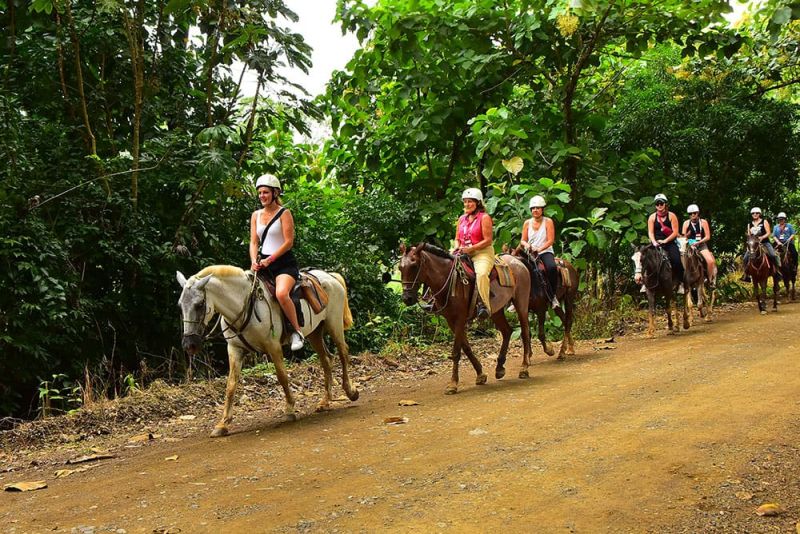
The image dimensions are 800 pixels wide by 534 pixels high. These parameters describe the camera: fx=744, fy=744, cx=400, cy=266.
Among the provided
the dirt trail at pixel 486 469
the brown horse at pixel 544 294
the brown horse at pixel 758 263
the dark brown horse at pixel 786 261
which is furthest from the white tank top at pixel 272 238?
the dark brown horse at pixel 786 261

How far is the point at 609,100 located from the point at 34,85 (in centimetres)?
1229

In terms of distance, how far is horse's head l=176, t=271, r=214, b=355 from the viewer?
23.9 feet

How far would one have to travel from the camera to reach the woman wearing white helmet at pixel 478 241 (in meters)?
9.51

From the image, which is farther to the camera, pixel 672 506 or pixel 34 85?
pixel 34 85

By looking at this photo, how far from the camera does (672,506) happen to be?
4.60 meters

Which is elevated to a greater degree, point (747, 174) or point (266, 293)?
point (747, 174)

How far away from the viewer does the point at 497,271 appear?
10.0 m

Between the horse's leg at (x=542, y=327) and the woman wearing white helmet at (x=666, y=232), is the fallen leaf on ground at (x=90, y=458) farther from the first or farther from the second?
the woman wearing white helmet at (x=666, y=232)

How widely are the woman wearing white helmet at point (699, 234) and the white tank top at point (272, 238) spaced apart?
11133 mm

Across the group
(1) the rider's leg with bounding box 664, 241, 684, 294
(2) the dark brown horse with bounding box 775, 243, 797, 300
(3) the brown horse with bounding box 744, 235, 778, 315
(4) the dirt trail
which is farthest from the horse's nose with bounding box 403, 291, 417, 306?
(2) the dark brown horse with bounding box 775, 243, 797, 300

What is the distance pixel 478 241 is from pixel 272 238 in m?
2.91

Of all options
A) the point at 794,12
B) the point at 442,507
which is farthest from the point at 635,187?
the point at 442,507

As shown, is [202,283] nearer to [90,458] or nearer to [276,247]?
[276,247]

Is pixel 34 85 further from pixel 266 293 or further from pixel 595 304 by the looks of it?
pixel 595 304
